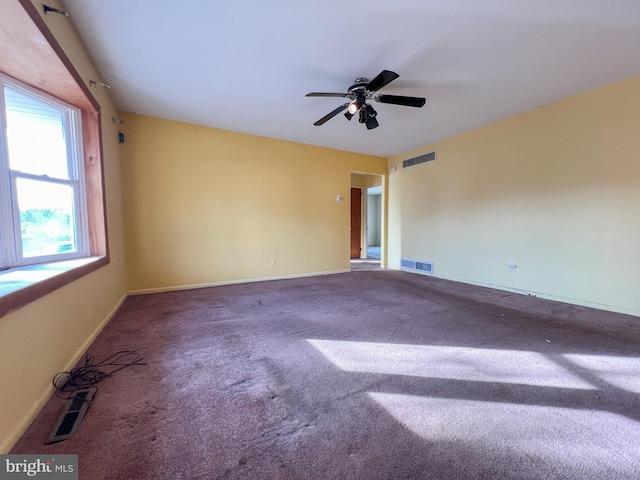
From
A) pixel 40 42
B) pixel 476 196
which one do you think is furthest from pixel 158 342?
pixel 476 196

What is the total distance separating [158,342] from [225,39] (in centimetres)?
278

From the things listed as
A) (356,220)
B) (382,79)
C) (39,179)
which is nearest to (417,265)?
(356,220)

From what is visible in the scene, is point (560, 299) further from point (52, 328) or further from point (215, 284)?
point (52, 328)

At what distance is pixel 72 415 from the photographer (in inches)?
53.4

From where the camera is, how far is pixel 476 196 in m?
4.36

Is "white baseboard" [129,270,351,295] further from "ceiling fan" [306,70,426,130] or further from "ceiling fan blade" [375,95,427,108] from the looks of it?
"ceiling fan blade" [375,95,427,108]

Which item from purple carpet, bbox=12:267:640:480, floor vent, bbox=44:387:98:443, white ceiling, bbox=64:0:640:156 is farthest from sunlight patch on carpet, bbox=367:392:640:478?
white ceiling, bbox=64:0:640:156

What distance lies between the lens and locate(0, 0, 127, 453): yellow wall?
120cm

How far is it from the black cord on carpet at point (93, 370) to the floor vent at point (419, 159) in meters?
5.44

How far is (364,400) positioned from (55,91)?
342 centimetres

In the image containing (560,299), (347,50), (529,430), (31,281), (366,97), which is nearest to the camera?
(529,430)

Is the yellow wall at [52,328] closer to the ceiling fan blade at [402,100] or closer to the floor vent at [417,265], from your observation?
the ceiling fan blade at [402,100]

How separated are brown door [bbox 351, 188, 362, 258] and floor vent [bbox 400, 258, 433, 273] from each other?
2.03m

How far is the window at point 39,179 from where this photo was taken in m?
1.69
